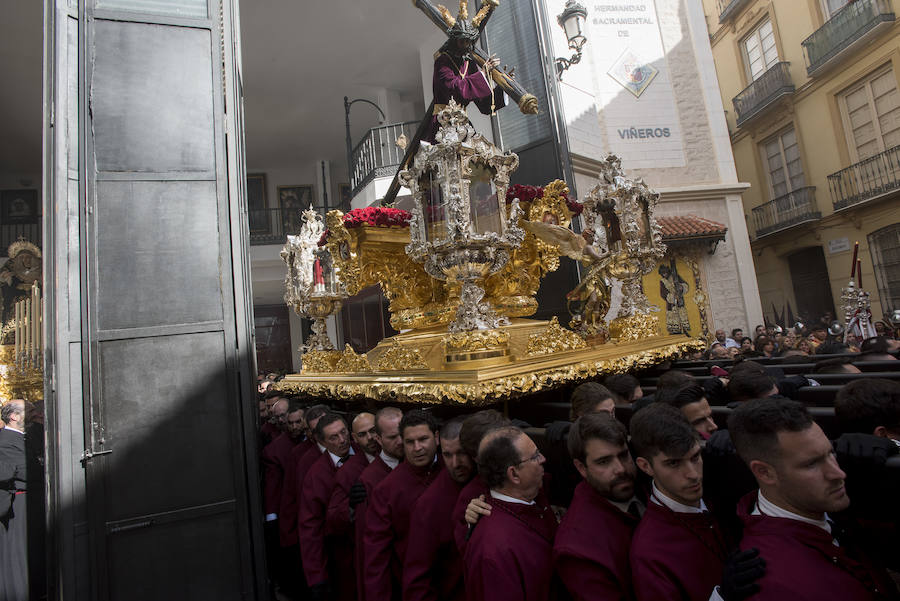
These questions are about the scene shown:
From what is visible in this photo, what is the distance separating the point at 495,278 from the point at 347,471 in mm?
2202

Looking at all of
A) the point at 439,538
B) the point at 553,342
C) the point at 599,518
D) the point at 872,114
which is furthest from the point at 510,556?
the point at 872,114

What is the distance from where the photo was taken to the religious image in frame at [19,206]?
10.7 meters

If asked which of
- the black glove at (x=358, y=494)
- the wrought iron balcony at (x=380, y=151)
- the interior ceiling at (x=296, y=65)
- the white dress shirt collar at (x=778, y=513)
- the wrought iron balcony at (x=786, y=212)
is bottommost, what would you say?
the black glove at (x=358, y=494)

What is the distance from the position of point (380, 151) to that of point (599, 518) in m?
8.64

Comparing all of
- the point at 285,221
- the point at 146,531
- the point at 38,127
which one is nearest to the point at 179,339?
the point at 146,531

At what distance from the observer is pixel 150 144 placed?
3148 millimetres

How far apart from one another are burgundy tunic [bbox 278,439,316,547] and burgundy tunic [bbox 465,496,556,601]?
7.66ft

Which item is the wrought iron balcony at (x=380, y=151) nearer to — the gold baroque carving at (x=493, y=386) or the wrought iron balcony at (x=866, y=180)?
the gold baroque carving at (x=493, y=386)

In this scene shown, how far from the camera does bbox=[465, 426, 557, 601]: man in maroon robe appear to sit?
1.63 metres

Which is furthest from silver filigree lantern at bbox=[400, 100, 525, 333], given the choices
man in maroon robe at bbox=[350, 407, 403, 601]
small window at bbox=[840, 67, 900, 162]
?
small window at bbox=[840, 67, 900, 162]

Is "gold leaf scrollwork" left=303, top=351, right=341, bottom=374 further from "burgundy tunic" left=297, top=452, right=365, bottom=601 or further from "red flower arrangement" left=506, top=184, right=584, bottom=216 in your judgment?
"red flower arrangement" left=506, top=184, right=584, bottom=216

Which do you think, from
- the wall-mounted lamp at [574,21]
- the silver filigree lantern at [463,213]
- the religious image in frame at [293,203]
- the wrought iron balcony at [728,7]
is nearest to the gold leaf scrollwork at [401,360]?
the silver filigree lantern at [463,213]

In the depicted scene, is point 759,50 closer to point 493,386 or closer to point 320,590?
point 493,386

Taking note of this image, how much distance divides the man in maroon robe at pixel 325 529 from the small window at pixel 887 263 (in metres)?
12.0
